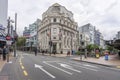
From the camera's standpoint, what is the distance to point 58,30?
298 ft

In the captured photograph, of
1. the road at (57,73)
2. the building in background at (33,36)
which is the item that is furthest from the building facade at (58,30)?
the road at (57,73)

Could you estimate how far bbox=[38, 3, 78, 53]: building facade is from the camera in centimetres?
8988

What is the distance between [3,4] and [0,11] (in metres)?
3.10

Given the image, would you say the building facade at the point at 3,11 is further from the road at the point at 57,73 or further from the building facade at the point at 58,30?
the road at the point at 57,73

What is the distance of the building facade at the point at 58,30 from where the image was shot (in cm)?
8988

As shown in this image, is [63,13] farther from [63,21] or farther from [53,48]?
[53,48]

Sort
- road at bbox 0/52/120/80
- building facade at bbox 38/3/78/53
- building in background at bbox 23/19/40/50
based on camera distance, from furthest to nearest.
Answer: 1. building in background at bbox 23/19/40/50
2. building facade at bbox 38/3/78/53
3. road at bbox 0/52/120/80

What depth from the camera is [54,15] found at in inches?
3602

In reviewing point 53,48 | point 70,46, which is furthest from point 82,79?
point 70,46

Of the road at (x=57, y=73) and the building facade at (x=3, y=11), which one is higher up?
the building facade at (x=3, y=11)

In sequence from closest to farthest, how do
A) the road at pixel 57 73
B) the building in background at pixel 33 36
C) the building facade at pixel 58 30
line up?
the road at pixel 57 73 → the building facade at pixel 58 30 → the building in background at pixel 33 36

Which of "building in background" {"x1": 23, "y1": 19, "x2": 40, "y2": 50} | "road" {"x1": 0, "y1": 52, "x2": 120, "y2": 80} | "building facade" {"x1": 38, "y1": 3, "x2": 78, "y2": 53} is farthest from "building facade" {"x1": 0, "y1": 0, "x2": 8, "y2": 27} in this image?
"building in background" {"x1": 23, "y1": 19, "x2": 40, "y2": 50}

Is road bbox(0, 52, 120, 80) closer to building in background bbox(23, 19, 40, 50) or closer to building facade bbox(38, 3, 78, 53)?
building facade bbox(38, 3, 78, 53)

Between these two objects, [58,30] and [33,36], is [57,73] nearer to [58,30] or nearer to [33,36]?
[58,30]
